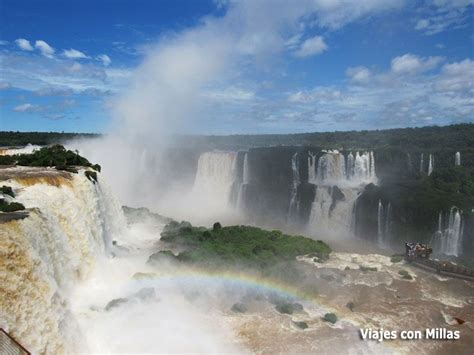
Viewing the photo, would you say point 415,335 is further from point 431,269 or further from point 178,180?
point 178,180

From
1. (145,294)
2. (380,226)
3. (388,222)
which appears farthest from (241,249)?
(388,222)

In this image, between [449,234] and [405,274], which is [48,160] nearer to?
[405,274]

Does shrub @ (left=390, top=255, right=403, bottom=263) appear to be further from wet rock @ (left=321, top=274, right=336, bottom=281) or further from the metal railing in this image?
the metal railing

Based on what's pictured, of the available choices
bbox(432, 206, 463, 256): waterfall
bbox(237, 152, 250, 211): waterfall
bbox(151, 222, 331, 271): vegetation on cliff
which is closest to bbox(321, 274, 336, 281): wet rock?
bbox(151, 222, 331, 271): vegetation on cliff

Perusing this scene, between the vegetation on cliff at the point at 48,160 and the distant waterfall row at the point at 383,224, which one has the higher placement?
the vegetation on cliff at the point at 48,160

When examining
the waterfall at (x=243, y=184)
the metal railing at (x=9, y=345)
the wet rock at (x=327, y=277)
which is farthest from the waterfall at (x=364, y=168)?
the metal railing at (x=9, y=345)

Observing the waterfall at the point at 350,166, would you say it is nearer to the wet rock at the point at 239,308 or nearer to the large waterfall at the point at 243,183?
the large waterfall at the point at 243,183
